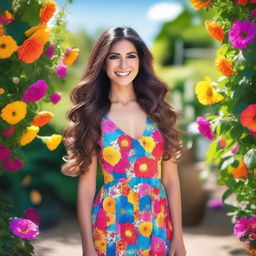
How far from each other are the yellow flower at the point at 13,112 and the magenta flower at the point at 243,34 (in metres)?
1.18

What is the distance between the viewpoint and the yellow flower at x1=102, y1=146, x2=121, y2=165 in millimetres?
3352

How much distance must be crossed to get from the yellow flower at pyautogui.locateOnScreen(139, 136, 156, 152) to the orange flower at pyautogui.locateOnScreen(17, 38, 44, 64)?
73 centimetres

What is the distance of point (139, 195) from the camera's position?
3299 millimetres

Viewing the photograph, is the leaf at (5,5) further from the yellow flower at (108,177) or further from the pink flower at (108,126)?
the yellow flower at (108,177)

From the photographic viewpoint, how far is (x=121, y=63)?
339cm

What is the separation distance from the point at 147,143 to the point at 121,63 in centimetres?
45

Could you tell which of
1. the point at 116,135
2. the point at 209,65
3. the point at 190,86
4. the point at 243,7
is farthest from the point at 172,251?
the point at 209,65

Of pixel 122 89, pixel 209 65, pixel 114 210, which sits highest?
pixel 209 65

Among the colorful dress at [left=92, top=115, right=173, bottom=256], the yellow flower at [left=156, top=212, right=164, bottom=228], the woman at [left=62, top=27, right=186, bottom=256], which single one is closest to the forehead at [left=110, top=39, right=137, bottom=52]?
the woman at [left=62, top=27, right=186, bottom=256]

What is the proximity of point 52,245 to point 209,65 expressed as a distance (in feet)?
31.5

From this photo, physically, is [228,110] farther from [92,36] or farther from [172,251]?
[92,36]

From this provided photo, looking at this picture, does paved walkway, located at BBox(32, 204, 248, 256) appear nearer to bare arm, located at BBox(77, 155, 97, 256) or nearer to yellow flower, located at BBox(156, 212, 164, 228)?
bare arm, located at BBox(77, 155, 97, 256)

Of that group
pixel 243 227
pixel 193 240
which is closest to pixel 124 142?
pixel 243 227

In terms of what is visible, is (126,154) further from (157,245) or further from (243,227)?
(243,227)
